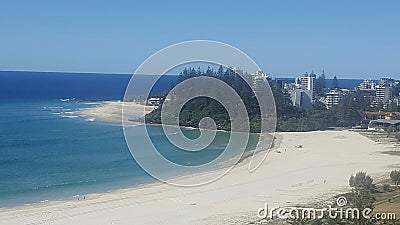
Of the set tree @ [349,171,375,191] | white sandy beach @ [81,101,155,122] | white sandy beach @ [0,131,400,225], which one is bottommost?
white sandy beach @ [0,131,400,225]

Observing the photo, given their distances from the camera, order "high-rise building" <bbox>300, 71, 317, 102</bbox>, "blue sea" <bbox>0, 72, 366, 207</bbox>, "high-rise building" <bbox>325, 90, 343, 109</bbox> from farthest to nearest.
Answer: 1. "high-rise building" <bbox>300, 71, 317, 102</bbox>
2. "high-rise building" <bbox>325, 90, 343, 109</bbox>
3. "blue sea" <bbox>0, 72, 366, 207</bbox>

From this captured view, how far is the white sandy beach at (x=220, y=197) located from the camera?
8992 millimetres

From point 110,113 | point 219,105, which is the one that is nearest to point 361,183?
point 219,105

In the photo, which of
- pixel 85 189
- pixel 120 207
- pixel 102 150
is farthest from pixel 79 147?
pixel 120 207

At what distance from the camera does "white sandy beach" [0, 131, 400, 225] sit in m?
8.99

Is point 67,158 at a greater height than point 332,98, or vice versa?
point 332,98

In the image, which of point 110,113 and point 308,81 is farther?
point 308,81

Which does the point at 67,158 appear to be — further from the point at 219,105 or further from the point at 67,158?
the point at 219,105

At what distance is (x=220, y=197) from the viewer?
408 inches

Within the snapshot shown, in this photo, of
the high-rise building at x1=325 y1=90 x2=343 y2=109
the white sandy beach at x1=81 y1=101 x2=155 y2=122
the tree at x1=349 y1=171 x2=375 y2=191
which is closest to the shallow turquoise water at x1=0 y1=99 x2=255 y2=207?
the white sandy beach at x1=81 y1=101 x2=155 y2=122

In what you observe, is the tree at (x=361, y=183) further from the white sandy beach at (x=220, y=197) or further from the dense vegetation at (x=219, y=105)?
the dense vegetation at (x=219, y=105)

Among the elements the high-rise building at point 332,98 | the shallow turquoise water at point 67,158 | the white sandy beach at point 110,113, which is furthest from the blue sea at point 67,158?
the high-rise building at point 332,98

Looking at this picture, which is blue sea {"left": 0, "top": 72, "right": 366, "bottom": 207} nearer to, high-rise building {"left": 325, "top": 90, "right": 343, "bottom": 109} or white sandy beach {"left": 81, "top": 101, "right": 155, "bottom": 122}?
white sandy beach {"left": 81, "top": 101, "right": 155, "bottom": 122}

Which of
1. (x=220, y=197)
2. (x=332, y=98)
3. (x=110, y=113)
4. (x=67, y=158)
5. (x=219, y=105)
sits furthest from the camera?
(x=332, y=98)
